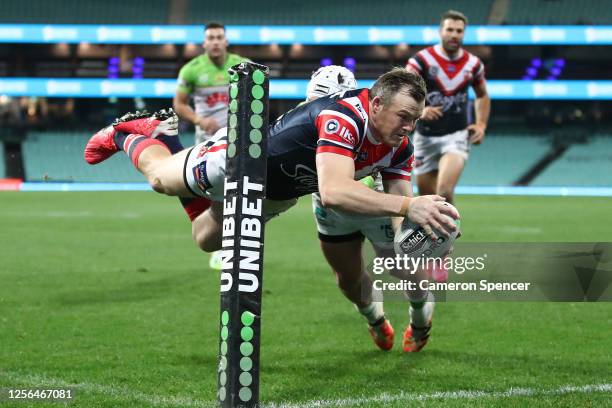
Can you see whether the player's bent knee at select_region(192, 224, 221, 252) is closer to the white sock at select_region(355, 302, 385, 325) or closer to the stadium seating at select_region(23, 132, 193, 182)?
the white sock at select_region(355, 302, 385, 325)

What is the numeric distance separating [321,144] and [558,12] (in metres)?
32.9

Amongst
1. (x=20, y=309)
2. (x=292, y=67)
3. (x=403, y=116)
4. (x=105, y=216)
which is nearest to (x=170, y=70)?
(x=292, y=67)

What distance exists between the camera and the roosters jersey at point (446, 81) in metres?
9.41

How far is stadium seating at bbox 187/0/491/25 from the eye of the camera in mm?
35531

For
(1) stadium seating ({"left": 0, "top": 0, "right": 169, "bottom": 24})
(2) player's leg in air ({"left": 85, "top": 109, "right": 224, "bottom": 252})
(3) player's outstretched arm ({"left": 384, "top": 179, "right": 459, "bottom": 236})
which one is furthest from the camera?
(1) stadium seating ({"left": 0, "top": 0, "right": 169, "bottom": 24})

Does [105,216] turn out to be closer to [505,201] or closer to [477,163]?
[505,201]

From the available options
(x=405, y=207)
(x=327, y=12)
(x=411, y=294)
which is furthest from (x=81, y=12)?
(x=405, y=207)

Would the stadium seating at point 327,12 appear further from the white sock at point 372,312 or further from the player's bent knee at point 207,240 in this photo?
the player's bent knee at point 207,240

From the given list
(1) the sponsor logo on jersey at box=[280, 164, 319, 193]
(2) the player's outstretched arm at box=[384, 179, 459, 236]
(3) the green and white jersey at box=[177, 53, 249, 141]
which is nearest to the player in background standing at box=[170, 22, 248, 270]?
(3) the green and white jersey at box=[177, 53, 249, 141]

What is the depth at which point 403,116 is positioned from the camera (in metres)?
4.39

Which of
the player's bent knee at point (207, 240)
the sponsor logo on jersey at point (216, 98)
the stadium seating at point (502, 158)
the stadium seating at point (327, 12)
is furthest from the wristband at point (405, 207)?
the stadium seating at point (327, 12)

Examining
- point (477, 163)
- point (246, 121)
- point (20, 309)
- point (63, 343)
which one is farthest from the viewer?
point (477, 163)

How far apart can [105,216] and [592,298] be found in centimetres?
1299

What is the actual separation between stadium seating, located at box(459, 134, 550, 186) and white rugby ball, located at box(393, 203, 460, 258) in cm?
3058
